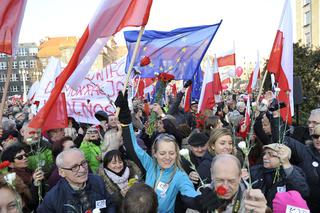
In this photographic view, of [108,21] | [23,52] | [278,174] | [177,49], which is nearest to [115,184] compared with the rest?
[278,174]

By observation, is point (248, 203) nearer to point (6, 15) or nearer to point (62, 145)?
point (6, 15)

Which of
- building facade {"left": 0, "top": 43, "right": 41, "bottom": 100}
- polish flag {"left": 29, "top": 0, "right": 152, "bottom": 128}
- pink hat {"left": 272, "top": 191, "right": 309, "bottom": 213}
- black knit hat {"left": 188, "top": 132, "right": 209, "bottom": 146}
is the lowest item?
pink hat {"left": 272, "top": 191, "right": 309, "bottom": 213}

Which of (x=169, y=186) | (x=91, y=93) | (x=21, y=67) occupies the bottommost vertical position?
(x=169, y=186)

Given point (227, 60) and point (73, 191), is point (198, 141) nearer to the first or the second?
point (73, 191)

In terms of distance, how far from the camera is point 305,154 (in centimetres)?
438

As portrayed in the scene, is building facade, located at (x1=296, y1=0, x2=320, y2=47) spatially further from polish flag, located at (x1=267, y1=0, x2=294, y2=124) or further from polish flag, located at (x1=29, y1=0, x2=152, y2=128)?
polish flag, located at (x1=29, y1=0, x2=152, y2=128)

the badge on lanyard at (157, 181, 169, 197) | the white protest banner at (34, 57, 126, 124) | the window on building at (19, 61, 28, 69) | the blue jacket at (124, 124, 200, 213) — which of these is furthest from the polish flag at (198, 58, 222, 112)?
the window on building at (19, 61, 28, 69)

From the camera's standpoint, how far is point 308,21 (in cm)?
4438

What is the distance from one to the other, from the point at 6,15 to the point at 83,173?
73.0 inches

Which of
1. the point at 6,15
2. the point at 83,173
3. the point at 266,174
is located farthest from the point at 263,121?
the point at 6,15

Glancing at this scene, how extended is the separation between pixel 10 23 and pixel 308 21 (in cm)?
4535

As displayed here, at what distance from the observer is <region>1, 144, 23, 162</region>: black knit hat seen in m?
4.54

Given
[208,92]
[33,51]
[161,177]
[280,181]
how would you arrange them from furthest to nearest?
[33,51] < [208,92] < [280,181] < [161,177]

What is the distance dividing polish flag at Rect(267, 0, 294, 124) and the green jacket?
2.68m
